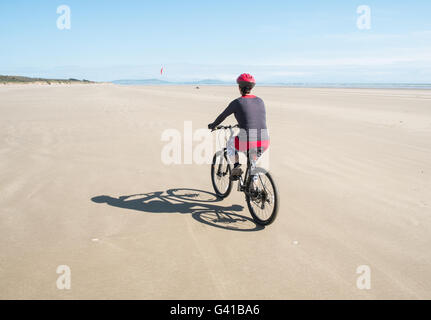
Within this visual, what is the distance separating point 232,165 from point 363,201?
2.41m

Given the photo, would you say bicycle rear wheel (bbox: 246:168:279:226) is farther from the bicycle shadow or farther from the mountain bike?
the bicycle shadow

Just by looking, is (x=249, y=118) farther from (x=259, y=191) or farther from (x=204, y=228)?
(x=204, y=228)

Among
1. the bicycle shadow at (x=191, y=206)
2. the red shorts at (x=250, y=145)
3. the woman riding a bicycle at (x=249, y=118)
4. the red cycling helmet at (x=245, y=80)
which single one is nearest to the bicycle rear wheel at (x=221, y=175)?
the bicycle shadow at (x=191, y=206)

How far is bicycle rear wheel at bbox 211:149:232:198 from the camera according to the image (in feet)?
18.0

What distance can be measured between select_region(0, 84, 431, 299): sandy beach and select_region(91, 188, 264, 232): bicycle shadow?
2cm

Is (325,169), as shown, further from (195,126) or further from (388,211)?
(195,126)

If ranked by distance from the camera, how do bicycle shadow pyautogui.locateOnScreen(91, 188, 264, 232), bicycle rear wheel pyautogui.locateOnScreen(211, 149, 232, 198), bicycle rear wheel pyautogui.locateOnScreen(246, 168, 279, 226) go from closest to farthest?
bicycle rear wheel pyautogui.locateOnScreen(246, 168, 279, 226), bicycle shadow pyautogui.locateOnScreen(91, 188, 264, 232), bicycle rear wheel pyautogui.locateOnScreen(211, 149, 232, 198)

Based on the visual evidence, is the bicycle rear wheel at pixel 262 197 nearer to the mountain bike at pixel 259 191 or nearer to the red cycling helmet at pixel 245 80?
the mountain bike at pixel 259 191

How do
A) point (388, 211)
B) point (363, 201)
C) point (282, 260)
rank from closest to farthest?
point (282, 260)
point (388, 211)
point (363, 201)

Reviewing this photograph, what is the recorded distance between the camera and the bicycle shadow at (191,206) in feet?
15.4

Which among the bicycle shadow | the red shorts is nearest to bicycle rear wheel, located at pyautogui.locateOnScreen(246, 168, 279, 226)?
the bicycle shadow

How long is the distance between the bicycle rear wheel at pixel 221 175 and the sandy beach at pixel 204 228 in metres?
0.23

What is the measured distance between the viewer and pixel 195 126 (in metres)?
13.5

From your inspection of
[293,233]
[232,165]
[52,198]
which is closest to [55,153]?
[52,198]
